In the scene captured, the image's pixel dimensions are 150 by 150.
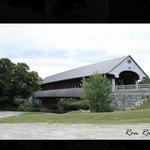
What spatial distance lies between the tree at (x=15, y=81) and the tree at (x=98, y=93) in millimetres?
433

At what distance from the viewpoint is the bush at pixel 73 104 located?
1.91 metres

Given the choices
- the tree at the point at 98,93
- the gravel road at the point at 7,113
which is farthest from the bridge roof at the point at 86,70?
the gravel road at the point at 7,113

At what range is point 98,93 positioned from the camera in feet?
6.66

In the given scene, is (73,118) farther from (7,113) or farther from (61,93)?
(7,113)

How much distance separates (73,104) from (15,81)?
2.16 ft

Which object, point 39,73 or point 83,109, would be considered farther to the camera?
point 83,109

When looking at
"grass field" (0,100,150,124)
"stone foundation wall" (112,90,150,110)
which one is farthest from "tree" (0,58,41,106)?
"stone foundation wall" (112,90,150,110)

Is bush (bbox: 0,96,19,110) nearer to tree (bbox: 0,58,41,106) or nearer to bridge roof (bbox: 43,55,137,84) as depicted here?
tree (bbox: 0,58,41,106)

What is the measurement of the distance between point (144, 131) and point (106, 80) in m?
0.71

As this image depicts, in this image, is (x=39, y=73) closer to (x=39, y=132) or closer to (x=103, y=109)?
(x=39, y=132)

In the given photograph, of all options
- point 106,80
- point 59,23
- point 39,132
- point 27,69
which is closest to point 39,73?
point 27,69

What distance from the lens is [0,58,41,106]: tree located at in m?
1.47
